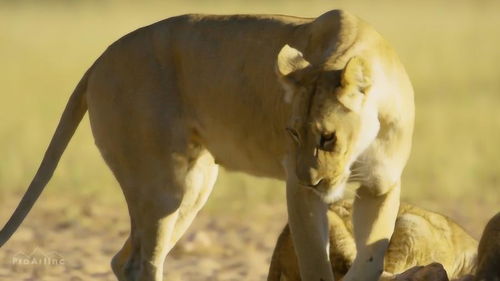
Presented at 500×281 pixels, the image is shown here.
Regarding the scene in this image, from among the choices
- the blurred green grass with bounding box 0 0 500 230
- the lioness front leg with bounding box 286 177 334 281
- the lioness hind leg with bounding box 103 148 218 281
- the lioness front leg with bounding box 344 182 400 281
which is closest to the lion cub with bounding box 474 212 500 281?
the lioness front leg with bounding box 344 182 400 281

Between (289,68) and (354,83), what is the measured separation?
1.18ft

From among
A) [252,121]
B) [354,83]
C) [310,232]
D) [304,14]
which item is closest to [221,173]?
[252,121]

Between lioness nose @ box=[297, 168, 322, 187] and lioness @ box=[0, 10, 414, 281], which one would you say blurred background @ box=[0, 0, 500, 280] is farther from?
lioness nose @ box=[297, 168, 322, 187]

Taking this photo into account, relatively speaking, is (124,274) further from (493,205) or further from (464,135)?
(464,135)

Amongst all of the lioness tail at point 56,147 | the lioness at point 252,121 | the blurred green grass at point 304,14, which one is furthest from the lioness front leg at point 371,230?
the blurred green grass at point 304,14

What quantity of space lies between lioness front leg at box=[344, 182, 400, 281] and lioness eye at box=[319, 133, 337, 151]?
0.78 meters

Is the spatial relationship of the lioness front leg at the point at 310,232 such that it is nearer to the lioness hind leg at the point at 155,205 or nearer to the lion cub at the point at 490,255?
the lion cub at the point at 490,255

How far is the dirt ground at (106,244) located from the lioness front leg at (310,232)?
2459 millimetres

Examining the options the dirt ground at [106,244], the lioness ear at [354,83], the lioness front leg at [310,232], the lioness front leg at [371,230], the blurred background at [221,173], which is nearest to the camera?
the lioness ear at [354,83]

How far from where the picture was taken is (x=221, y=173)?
13.4 metres

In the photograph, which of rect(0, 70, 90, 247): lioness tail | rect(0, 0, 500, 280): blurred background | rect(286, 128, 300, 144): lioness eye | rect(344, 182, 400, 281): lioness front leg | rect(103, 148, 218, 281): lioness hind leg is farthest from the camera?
rect(0, 0, 500, 280): blurred background

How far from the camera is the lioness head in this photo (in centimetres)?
597

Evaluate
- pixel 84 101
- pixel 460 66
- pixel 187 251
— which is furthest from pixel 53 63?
pixel 84 101

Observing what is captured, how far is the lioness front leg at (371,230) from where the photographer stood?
22.3ft
